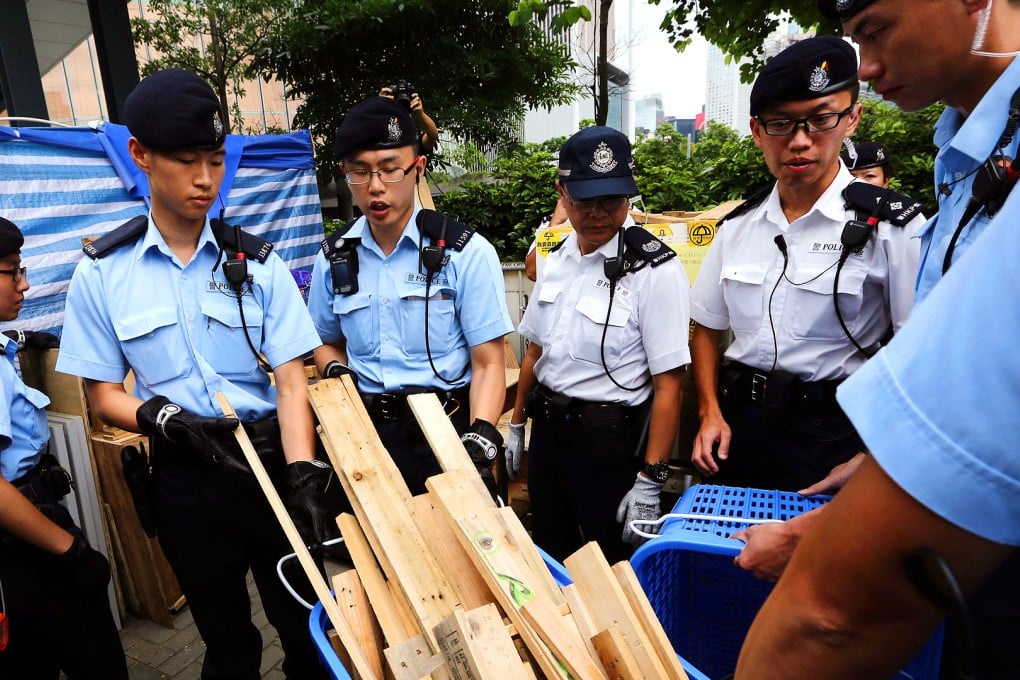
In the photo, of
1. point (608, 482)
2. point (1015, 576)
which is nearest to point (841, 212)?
point (608, 482)

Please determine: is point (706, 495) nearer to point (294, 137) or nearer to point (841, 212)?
point (841, 212)

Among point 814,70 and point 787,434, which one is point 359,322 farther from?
point 814,70

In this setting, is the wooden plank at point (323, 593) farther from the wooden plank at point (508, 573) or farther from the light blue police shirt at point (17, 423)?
the light blue police shirt at point (17, 423)

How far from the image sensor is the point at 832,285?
1979mm

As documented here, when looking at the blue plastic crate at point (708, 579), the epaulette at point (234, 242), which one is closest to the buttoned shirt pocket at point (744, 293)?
the blue plastic crate at point (708, 579)

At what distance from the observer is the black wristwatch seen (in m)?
2.17

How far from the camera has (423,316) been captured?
2.32 meters

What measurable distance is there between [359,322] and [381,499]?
3.52ft

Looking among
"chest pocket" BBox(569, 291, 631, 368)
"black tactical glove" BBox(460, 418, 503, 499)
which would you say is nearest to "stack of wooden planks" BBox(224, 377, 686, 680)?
"black tactical glove" BBox(460, 418, 503, 499)

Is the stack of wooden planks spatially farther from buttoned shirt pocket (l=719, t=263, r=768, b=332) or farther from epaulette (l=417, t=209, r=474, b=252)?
buttoned shirt pocket (l=719, t=263, r=768, b=332)

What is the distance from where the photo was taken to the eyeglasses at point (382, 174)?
2279mm

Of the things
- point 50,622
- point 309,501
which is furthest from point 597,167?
point 50,622

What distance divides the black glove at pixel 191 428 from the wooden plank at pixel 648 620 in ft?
3.94

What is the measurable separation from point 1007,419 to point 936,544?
4.6 inches
